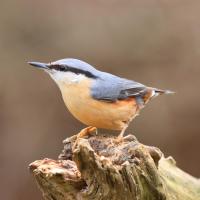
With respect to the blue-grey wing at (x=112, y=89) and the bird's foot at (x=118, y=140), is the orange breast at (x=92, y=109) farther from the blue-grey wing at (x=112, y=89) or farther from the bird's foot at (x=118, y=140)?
the bird's foot at (x=118, y=140)

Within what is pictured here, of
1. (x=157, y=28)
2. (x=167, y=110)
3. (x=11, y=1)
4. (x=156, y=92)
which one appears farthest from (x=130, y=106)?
(x=11, y=1)

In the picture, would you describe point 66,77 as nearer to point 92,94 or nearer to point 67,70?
point 67,70

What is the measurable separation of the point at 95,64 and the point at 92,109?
323cm

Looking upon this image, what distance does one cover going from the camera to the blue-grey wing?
387 centimetres

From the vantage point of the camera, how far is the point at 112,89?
12.8 feet

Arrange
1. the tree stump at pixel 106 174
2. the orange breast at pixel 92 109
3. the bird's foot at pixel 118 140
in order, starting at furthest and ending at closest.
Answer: the orange breast at pixel 92 109 → the bird's foot at pixel 118 140 → the tree stump at pixel 106 174

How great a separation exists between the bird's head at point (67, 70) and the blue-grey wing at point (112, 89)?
0.10 metres

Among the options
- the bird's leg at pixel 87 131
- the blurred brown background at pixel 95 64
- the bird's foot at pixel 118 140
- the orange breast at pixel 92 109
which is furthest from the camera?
the blurred brown background at pixel 95 64

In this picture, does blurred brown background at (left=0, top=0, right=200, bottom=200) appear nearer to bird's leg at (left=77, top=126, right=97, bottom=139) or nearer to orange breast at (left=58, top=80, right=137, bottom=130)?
bird's leg at (left=77, top=126, right=97, bottom=139)

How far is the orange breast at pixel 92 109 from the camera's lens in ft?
12.4

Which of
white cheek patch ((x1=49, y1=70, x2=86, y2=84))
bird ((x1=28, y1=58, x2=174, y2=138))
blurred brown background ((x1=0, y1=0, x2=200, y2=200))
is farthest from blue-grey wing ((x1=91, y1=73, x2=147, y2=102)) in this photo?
blurred brown background ((x1=0, y1=0, x2=200, y2=200))

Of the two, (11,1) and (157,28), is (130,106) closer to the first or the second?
(157,28)

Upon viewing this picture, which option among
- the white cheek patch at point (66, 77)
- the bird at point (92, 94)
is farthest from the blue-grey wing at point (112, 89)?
the white cheek patch at point (66, 77)

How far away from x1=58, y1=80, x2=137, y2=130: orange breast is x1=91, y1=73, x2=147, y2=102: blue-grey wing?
35 mm
